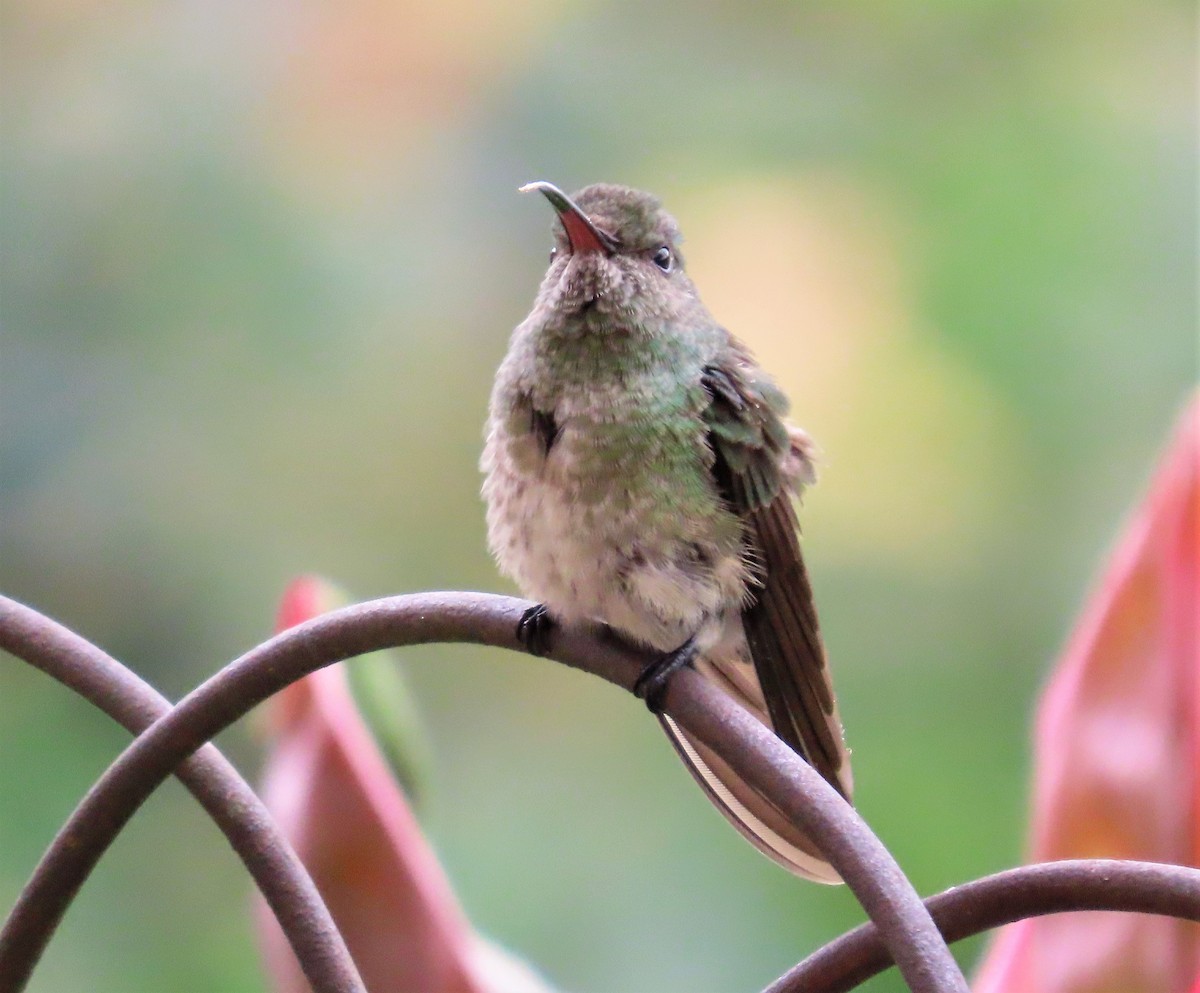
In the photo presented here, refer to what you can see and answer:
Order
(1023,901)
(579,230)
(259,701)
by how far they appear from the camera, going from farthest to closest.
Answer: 1. (579,230)
2. (259,701)
3. (1023,901)

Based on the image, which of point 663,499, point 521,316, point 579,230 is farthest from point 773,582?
point 521,316

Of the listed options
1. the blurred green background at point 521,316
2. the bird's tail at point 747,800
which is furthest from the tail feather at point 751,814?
the blurred green background at point 521,316

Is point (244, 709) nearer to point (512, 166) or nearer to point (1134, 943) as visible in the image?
point (1134, 943)

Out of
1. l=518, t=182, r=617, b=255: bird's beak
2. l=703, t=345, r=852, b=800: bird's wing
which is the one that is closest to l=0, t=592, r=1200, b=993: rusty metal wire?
l=703, t=345, r=852, b=800: bird's wing

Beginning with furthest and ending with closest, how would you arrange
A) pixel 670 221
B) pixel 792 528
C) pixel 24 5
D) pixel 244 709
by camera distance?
1. pixel 24 5
2. pixel 670 221
3. pixel 792 528
4. pixel 244 709

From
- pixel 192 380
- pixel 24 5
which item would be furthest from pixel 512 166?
pixel 24 5

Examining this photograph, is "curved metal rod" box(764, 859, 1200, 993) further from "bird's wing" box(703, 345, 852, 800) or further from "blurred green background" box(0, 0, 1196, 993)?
"blurred green background" box(0, 0, 1196, 993)

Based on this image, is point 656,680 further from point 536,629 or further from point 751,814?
point 751,814
